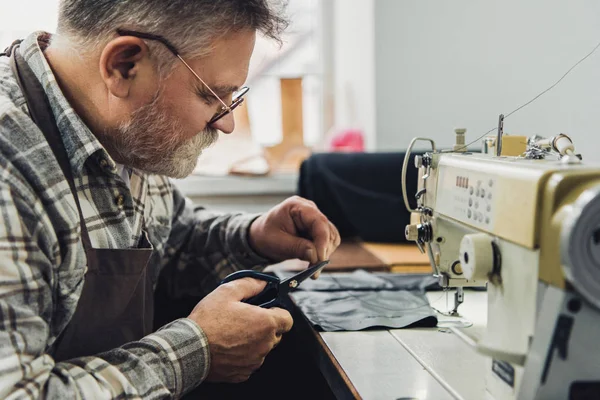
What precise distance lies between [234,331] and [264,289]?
0.56ft

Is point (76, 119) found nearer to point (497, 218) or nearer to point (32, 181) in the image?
point (32, 181)

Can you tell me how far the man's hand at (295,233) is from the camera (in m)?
1.46

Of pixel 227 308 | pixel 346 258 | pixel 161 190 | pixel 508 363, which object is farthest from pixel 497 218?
pixel 346 258

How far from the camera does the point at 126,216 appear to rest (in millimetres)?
1227

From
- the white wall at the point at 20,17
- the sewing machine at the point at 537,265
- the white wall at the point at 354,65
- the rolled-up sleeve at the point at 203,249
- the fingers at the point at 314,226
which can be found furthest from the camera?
the white wall at the point at 20,17

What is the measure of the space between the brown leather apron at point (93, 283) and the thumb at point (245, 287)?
0.56 ft

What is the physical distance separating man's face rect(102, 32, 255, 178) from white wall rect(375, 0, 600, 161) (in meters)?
0.47

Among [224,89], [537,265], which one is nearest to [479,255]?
[537,265]

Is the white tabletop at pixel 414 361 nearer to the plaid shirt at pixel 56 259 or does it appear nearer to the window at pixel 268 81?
the plaid shirt at pixel 56 259

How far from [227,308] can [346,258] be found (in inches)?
33.5

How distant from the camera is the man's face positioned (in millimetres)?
1165

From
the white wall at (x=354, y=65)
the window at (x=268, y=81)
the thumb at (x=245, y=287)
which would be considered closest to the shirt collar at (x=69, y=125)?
the thumb at (x=245, y=287)

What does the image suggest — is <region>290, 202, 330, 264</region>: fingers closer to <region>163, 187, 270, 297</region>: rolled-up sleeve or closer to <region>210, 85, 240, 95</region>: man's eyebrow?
<region>163, 187, 270, 297</region>: rolled-up sleeve

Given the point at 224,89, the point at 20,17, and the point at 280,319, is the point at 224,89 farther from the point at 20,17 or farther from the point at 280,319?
the point at 20,17
